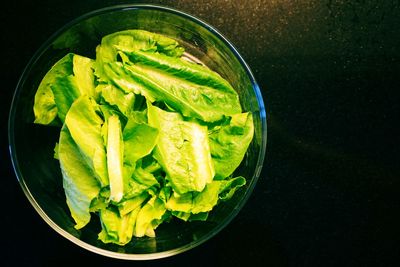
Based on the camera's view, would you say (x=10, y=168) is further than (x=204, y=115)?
Yes

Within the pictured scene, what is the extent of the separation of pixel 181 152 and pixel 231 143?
0.37 ft

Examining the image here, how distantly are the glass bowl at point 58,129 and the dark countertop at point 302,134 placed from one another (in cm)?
9

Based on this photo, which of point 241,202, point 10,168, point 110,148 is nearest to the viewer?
point 110,148

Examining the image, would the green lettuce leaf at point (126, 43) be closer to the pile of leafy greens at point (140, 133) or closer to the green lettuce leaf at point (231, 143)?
the pile of leafy greens at point (140, 133)

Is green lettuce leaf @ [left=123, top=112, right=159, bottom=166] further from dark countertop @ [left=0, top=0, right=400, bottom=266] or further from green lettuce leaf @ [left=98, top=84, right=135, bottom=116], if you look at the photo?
dark countertop @ [left=0, top=0, right=400, bottom=266]

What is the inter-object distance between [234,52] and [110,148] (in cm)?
35

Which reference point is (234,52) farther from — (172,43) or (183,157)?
(183,157)

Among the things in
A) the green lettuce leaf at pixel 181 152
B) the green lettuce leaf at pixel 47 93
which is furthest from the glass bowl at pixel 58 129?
the green lettuce leaf at pixel 181 152

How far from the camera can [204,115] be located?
94cm

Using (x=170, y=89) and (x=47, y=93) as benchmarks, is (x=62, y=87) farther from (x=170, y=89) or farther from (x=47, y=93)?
(x=170, y=89)

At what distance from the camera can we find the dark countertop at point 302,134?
1.12 metres

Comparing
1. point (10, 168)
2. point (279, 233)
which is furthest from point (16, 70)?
point (279, 233)

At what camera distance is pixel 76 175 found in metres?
0.93

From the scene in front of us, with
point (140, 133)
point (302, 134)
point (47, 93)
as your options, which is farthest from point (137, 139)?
point (302, 134)
